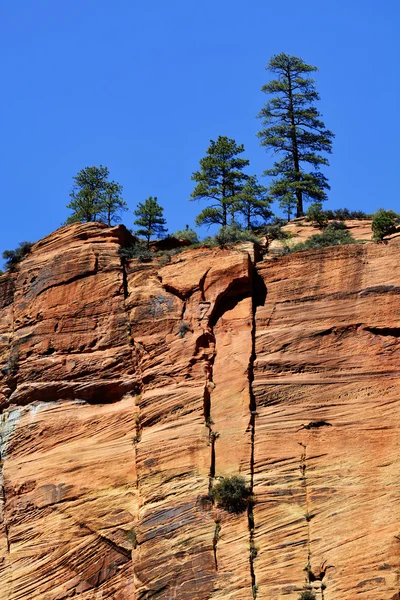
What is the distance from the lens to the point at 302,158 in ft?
170

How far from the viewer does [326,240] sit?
130 ft

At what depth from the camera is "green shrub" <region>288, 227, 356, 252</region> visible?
39.0m

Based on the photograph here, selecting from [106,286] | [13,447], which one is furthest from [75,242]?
[13,447]

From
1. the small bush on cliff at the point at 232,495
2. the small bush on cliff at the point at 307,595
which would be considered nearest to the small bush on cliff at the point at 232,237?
the small bush on cliff at the point at 232,495

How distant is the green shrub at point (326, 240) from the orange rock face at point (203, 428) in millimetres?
2856

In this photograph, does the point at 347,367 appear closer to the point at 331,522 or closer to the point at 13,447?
the point at 331,522

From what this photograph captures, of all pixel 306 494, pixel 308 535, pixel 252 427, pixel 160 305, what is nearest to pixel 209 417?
pixel 252 427

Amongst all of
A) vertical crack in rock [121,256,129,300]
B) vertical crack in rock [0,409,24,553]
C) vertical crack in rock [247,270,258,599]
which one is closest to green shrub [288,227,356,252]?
vertical crack in rock [247,270,258,599]

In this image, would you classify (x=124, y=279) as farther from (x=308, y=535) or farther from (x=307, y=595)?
(x=307, y=595)

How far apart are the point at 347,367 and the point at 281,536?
5.81m

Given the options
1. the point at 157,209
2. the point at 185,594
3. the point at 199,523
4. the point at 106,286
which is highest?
the point at 157,209

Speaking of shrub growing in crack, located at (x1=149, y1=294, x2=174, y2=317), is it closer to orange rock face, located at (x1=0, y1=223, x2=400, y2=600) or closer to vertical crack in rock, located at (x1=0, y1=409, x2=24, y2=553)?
orange rock face, located at (x1=0, y1=223, x2=400, y2=600)

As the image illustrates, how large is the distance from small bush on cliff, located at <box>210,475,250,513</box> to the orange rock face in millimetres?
233

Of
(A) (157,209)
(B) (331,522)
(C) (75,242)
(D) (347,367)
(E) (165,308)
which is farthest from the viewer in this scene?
(A) (157,209)
